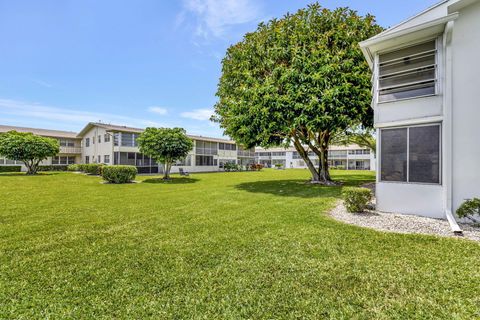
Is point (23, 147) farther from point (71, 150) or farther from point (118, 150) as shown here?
point (71, 150)

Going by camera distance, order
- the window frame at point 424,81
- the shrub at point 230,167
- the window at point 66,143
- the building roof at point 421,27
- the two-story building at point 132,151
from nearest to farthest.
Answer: the building roof at point 421,27, the window frame at point 424,81, the two-story building at point 132,151, the window at point 66,143, the shrub at point 230,167

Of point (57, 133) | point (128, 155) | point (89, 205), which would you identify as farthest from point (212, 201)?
point (57, 133)

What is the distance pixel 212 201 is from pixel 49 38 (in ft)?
42.9

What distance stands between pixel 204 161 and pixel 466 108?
36107 millimetres

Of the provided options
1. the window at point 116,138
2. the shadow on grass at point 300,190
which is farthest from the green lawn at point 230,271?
the window at point 116,138

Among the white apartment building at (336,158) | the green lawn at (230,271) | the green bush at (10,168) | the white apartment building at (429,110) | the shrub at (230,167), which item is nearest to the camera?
the green lawn at (230,271)

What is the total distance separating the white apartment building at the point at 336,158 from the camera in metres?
60.0

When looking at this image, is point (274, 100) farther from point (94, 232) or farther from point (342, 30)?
point (94, 232)

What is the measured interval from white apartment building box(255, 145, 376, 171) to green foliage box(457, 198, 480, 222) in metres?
51.7

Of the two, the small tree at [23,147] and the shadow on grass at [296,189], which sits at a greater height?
the small tree at [23,147]

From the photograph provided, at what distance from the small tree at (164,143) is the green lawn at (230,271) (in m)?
13.8

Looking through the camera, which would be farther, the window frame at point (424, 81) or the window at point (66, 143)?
the window at point (66, 143)

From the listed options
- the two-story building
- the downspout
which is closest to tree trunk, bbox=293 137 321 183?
the downspout

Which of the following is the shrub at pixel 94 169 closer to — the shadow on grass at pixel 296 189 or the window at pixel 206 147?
the window at pixel 206 147
